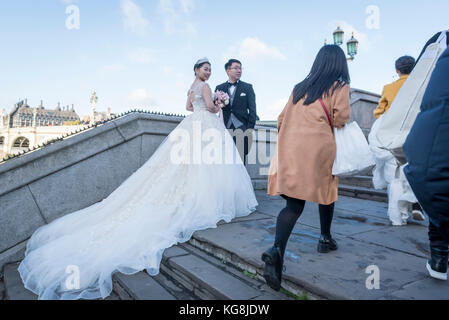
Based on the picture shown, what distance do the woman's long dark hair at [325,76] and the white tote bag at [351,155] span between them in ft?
1.31

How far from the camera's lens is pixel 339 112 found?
2.29 metres

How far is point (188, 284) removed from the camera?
2504 mm

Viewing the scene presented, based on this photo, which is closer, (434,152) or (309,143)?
(434,152)

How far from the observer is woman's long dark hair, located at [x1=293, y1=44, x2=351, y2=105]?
233 centimetres

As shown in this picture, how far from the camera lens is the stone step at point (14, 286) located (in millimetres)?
2688

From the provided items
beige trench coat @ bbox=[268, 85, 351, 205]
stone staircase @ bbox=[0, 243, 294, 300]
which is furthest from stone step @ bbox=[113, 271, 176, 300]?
beige trench coat @ bbox=[268, 85, 351, 205]

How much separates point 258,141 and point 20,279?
5.38 meters

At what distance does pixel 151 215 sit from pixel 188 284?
1.23 m

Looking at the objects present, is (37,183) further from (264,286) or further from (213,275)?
(264,286)

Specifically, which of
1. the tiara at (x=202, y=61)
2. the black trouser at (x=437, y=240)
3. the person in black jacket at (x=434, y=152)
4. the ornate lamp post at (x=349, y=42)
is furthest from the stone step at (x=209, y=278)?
the ornate lamp post at (x=349, y=42)

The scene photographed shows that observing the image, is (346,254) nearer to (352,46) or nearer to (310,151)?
(310,151)

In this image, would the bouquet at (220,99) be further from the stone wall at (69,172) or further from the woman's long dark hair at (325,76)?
the woman's long dark hair at (325,76)

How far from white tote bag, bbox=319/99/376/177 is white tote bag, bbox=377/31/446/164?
722 millimetres
